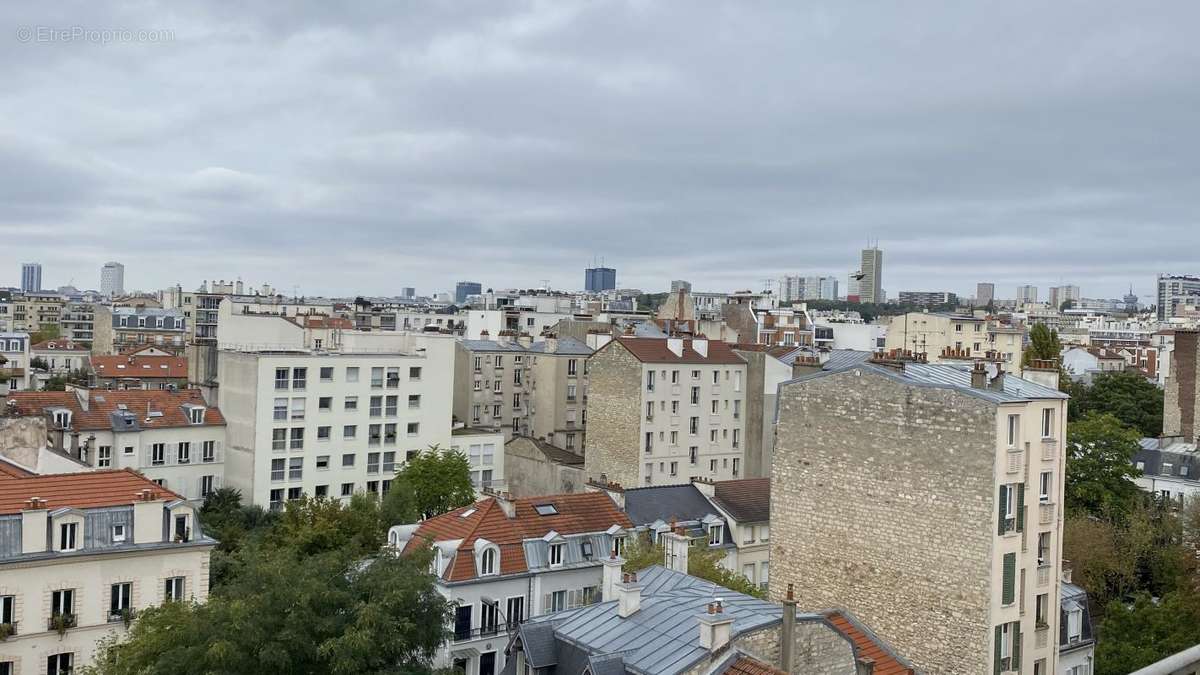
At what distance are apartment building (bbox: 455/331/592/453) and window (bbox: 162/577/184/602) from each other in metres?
38.5

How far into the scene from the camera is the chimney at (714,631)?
1867 centimetres

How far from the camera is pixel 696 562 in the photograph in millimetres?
30297

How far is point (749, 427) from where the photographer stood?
5797 cm

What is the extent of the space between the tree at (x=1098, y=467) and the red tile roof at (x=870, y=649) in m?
24.5

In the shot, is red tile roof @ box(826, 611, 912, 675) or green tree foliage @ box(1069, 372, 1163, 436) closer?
red tile roof @ box(826, 611, 912, 675)

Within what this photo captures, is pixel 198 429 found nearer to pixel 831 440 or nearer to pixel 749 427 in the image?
pixel 749 427

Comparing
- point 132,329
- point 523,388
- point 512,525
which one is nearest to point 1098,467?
point 512,525

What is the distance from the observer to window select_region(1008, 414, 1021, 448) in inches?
949

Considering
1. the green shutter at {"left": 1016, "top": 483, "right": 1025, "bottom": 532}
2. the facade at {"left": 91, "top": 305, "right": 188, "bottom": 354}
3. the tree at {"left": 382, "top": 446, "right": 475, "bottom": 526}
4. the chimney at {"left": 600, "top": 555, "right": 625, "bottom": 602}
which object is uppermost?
the facade at {"left": 91, "top": 305, "right": 188, "bottom": 354}

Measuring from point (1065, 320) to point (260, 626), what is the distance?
18869 cm

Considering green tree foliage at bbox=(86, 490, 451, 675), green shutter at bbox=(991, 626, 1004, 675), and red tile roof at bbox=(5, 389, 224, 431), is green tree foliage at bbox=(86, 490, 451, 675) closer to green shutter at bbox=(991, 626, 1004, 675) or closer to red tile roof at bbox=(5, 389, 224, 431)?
green shutter at bbox=(991, 626, 1004, 675)

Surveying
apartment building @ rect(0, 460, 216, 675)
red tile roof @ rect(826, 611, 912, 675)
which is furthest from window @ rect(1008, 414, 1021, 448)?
apartment building @ rect(0, 460, 216, 675)

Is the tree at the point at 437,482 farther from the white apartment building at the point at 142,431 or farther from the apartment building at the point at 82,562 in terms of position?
the apartment building at the point at 82,562

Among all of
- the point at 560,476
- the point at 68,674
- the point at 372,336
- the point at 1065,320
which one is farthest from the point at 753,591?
the point at 1065,320
